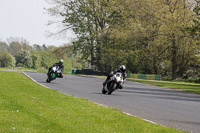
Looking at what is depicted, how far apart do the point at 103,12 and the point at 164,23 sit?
53.8ft

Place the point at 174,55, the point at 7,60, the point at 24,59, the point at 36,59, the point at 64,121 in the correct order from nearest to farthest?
1. the point at 64,121
2. the point at 174,55
3. the point at 36,59
4. the point at 7,60
5. the point at 24,59

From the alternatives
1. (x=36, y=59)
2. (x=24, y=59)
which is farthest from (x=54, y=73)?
(x=24, y=59)

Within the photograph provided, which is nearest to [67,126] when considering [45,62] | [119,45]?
[119,45]

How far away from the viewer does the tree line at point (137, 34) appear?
55.5m

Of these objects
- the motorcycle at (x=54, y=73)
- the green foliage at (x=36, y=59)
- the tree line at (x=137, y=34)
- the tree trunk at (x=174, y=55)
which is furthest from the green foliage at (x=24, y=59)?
the motorcycle at (x=54, y=73)

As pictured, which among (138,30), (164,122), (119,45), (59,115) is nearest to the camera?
(59,115)

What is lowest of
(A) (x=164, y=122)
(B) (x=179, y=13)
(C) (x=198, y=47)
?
(A) (x=164, y=122)

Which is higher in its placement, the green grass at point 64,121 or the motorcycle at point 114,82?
the motorcycle at point 114,82

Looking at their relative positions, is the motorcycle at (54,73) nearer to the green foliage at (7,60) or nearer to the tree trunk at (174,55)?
the tree trunk at (174,55)

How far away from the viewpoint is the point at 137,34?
197 feet

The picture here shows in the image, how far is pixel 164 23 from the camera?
5591 centimetres

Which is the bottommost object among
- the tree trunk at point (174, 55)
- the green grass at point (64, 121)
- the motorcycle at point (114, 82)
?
the green grass at point (64, 121)

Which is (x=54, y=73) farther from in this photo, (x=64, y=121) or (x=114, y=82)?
(x=64, y=121)

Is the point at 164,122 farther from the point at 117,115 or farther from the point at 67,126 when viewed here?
the point at 67,126
